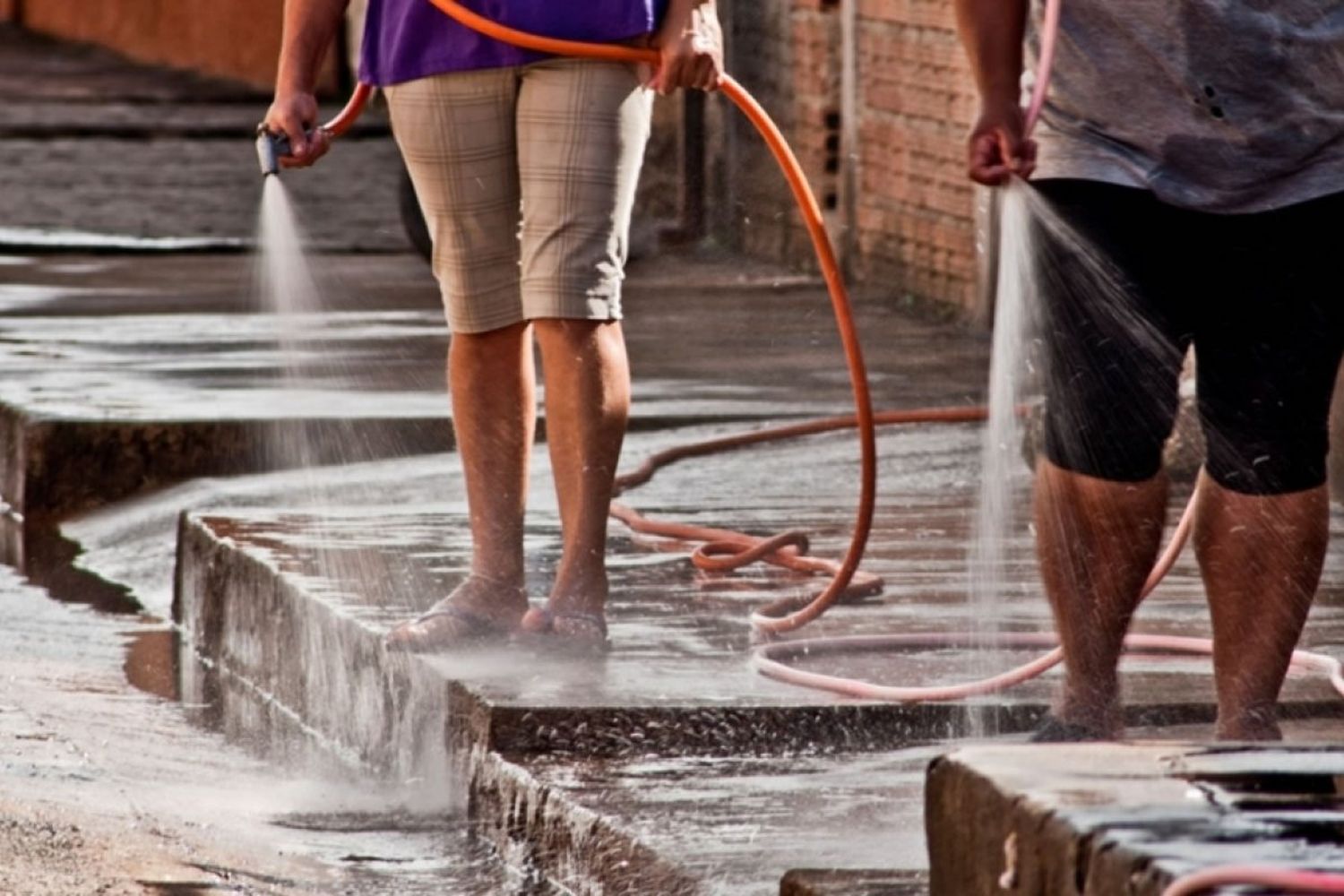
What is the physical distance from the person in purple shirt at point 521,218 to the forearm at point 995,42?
2.79 ft

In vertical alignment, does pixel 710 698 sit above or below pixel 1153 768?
below

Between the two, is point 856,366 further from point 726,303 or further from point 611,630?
point 726,303

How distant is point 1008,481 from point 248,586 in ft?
6.40

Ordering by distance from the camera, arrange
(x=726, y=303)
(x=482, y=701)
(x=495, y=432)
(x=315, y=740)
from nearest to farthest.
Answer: (x=482, y=701)
(x=495, y=432)
(x=315, y=740)
(x=726, y=303)

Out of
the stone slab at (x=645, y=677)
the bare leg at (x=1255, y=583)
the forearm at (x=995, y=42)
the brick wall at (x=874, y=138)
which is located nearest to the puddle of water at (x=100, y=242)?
the brick wall at (x=874, y=138)

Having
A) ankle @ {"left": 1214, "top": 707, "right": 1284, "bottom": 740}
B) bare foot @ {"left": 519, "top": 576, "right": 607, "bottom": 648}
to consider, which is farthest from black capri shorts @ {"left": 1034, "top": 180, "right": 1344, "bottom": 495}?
bare foot @ {"left": 519, "top": 576, "right": 607, "bottom": 648}

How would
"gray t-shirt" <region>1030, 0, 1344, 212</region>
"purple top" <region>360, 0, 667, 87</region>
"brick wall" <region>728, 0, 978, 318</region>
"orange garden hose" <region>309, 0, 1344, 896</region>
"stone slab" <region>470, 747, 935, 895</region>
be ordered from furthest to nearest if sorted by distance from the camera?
1. "brick wall" <region>728, 0, 978, 318</region>
2. "purple top" <region>360, 0, 667, 87</region>
3. "orange garden hose" <region>309, 0, 1344, 896</region>
4. "gray t-shirt" <region>1030, 0, 1344, 212</region>
5. "stone slab" <region>470, 747, 935, 895</region>

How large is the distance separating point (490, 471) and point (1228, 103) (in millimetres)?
1749

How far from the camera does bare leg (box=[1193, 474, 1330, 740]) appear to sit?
191 inches

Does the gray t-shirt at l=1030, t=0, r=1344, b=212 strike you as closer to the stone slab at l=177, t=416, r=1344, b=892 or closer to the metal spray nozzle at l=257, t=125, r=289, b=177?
the stone slab at l=177, t=416, r=1344, b=892

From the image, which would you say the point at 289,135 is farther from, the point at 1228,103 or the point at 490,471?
the point at 1228,103

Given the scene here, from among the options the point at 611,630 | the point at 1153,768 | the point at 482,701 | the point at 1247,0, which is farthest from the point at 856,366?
the point at 1153,768

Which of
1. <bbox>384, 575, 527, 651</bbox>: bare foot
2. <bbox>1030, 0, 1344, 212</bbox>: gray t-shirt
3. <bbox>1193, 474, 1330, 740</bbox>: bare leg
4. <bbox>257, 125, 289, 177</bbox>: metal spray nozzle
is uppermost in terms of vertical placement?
<bbox>1030, 0, 1344, 212</bbox>: gray t-shirt

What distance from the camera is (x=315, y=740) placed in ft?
21.3
